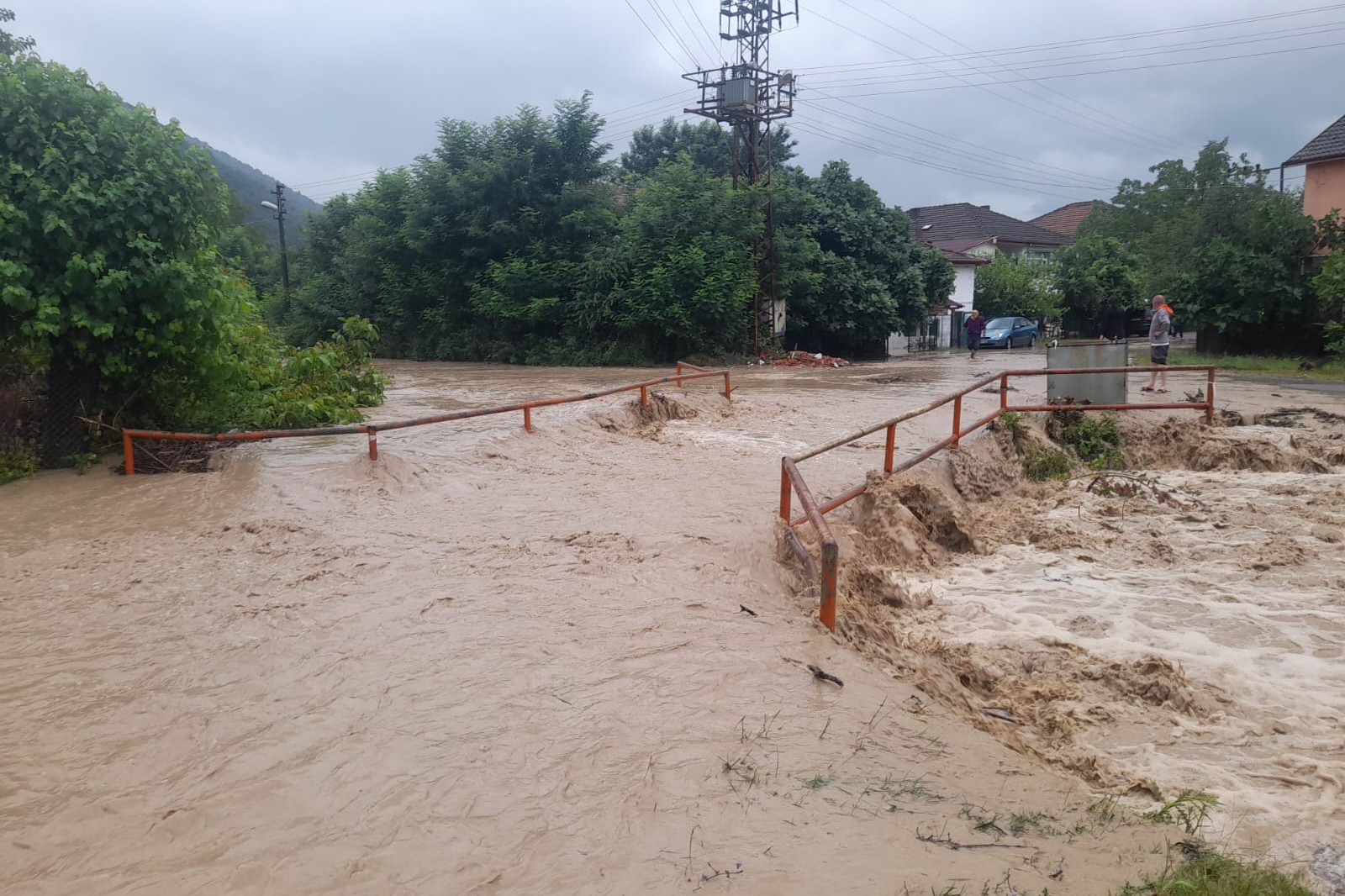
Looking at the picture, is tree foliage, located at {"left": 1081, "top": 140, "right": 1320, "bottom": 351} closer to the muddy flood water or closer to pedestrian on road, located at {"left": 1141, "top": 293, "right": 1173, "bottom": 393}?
pedestrian on road, located at {"left": 1141, "top": 293, "right": 1173, "bottom": 393}

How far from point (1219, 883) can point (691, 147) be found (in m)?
42.0

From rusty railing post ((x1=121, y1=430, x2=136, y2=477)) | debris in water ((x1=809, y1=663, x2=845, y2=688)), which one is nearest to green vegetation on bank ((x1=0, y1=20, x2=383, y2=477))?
rusty railing post ((x1=121, y1=430, x2=136, y2=477))

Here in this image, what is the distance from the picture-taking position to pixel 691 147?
4234cm

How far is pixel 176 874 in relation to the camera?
3.25m

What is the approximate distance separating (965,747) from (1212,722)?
75.0 inches

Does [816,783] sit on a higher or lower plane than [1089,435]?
lower

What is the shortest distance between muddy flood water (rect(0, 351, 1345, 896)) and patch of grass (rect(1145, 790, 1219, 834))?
0.33 ft

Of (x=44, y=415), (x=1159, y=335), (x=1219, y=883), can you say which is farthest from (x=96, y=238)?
(x=1159, y=335)

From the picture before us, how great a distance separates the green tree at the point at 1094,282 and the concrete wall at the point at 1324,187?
16.1m

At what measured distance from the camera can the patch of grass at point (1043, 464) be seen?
11305 mm

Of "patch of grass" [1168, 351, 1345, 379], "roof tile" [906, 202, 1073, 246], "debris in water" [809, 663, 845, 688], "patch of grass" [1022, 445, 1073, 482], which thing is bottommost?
"debris in water" [809, 663, 845, 688]

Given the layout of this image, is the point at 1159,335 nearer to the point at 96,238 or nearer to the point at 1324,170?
the point at 1324,170

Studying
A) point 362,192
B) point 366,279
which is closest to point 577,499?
→ point 366,279

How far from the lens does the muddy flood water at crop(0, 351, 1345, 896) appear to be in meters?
3.37
